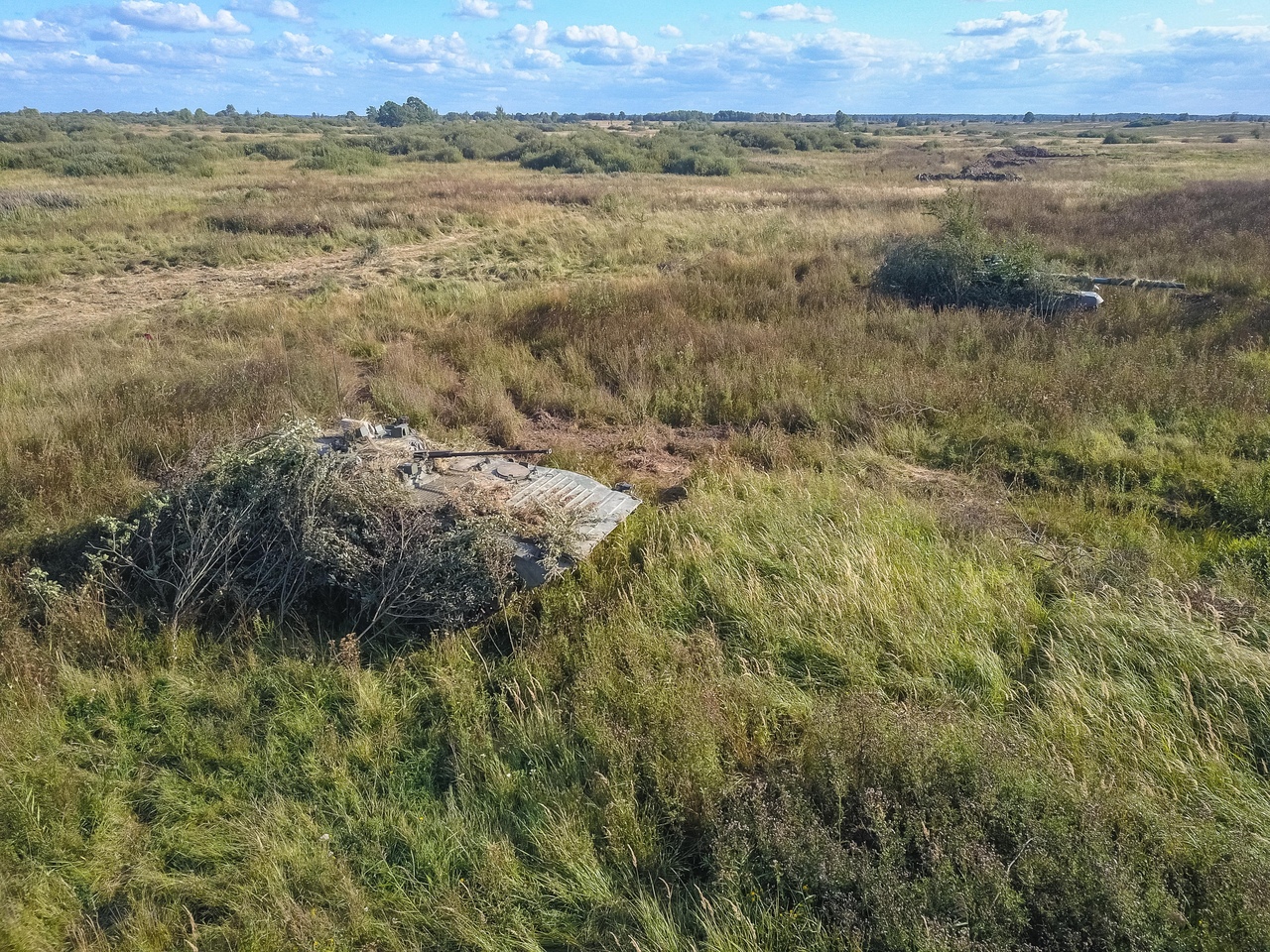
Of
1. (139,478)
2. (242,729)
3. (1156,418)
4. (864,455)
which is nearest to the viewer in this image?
(242,729)

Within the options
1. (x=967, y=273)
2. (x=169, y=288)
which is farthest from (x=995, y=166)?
(x=169, y=288)

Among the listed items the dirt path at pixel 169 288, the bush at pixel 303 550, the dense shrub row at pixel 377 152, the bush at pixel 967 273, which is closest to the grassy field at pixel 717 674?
the bush at pixel 303 550

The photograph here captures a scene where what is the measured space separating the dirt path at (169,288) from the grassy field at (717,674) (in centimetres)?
284

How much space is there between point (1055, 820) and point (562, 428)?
6074 mm

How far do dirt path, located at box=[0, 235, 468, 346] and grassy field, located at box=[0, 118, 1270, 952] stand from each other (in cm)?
284

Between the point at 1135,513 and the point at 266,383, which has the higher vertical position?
the point at 266,383

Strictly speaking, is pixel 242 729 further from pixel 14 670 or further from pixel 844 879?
pixel 844 879

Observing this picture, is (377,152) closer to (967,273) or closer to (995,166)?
(995,166)

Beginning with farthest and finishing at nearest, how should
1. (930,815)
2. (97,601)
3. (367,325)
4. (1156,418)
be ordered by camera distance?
(367,325), (1156,418), (97,601), (930,815)

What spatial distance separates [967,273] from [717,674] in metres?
9.99

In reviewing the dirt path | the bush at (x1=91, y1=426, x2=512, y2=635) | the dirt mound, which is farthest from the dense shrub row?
the bush at (x1=91, y1=426, x2=512, y2=635)

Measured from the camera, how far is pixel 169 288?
13.9m

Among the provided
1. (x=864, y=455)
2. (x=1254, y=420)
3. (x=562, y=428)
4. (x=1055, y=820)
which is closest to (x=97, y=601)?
(x=562, y=428)

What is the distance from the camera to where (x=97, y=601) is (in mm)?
4301
